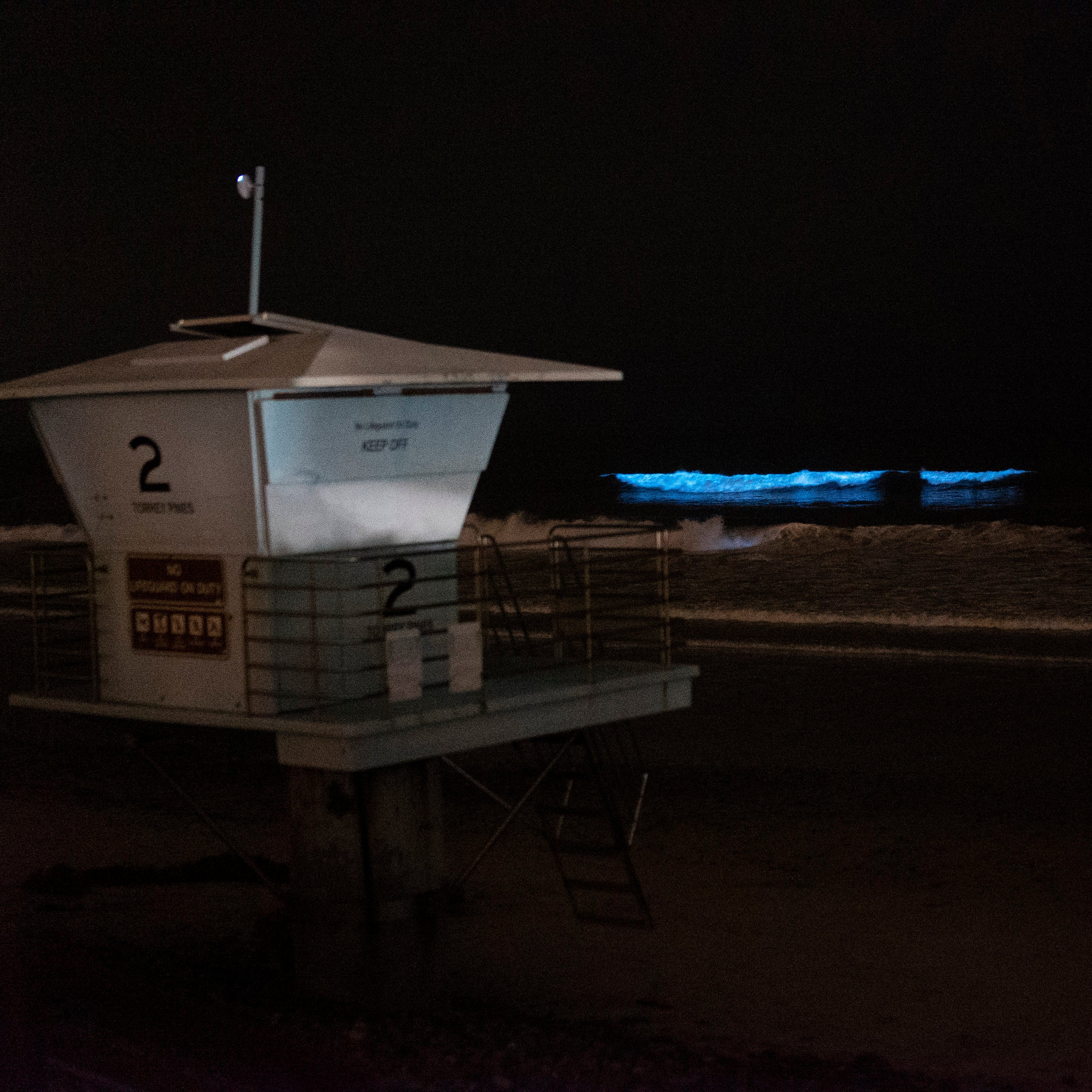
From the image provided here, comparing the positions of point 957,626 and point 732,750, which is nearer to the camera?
point 732,750

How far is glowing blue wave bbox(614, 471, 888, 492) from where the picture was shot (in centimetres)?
8838

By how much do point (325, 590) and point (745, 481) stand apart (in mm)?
86868

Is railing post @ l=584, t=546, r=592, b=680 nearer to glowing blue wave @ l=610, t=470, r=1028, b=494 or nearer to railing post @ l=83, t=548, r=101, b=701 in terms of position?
railing post @ l=83, t=548, r=101, b=701

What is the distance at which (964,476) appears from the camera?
8825 centimetres

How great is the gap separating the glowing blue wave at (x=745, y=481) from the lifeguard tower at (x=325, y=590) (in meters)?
75.6

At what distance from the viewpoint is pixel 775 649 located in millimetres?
23141

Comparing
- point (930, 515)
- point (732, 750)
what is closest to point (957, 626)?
point (732, 750)

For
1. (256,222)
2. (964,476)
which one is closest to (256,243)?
(256,222)

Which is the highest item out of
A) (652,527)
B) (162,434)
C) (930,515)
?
(162,434)

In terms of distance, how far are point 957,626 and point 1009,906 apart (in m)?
16.5

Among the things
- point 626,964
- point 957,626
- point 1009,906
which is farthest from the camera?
point 957,626

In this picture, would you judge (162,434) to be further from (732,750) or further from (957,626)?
(957,626)

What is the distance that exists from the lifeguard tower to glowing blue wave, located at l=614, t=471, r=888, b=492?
7558 cm

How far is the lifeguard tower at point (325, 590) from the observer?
26.8ft
